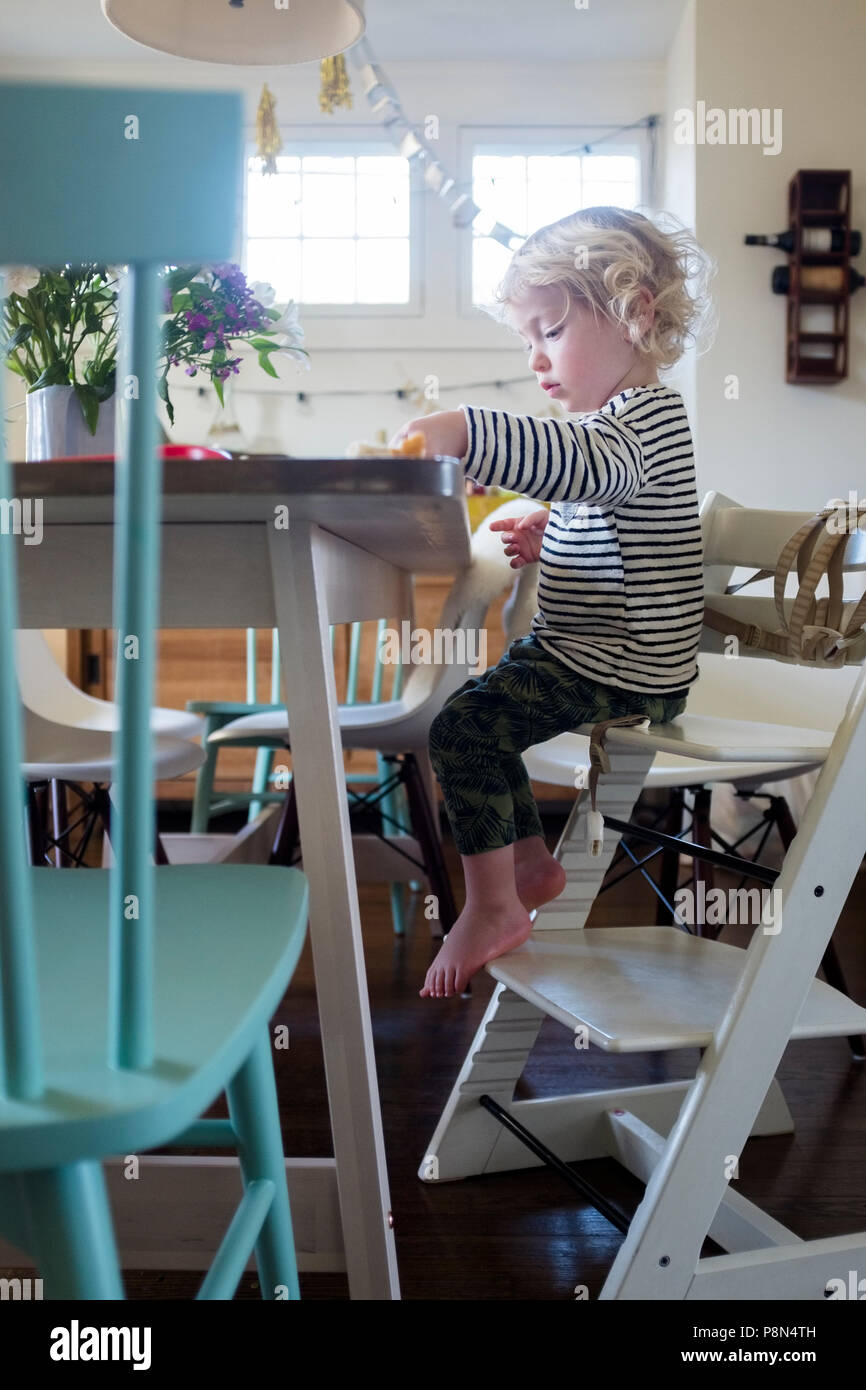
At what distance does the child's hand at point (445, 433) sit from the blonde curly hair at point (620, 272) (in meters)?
0.36

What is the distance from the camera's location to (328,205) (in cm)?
449

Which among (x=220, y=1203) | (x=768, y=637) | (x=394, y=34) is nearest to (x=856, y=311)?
(x=394, y=34)

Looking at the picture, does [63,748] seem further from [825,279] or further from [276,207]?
[276,207]

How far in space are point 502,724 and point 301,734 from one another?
37 cm

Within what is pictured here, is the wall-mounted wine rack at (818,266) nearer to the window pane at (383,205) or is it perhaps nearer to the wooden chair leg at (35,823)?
the window pane at (383,205)

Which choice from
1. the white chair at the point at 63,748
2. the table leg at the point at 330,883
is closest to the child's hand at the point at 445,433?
the table leg at the point at 330,883

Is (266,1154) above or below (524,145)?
below

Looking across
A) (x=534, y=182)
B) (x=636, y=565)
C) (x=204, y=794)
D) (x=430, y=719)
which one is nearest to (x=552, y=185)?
(x=534, y=182)

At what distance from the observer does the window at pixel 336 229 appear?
4.45m

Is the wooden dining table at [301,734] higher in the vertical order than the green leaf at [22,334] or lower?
lower

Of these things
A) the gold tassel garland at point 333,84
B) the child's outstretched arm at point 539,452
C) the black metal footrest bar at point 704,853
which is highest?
the gold tassel garland at point 333,84

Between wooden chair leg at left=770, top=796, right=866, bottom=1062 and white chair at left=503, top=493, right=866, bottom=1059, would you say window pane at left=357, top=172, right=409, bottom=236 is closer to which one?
white chair at left=503, top=493, right=866, bottom=1059
